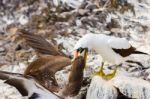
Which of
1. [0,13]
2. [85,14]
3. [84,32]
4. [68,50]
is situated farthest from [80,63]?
[0,13]

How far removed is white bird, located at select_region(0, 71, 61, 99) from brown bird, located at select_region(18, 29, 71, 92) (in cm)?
29

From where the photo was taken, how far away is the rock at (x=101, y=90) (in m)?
4.38

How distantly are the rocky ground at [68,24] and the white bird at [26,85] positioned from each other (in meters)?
0.79

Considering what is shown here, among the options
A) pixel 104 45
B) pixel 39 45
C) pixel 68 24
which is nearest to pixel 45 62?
pixel 39 45

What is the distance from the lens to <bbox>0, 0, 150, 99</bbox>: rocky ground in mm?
5547

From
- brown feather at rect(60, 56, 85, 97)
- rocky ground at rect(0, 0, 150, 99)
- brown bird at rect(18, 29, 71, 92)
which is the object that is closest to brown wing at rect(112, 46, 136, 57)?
brown feather at rect(60, 56, 85, 97)

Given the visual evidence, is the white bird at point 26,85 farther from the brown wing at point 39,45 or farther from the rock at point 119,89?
the brown wing at point 39,45

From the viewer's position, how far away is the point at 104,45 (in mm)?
4453

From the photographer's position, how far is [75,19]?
623 centimetres

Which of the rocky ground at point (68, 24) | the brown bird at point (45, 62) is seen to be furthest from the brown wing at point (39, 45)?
the rocky ground at point (68, 24)

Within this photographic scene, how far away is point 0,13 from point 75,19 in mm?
1082

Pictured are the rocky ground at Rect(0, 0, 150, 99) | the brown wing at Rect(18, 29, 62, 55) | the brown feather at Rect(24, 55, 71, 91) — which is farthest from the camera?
the rocky ground at Rect(0, 0, 150, 99)

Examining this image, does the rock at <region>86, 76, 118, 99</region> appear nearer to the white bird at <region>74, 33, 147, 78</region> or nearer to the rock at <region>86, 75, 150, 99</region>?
the rock at <region>86, 75, 150, 99</region>

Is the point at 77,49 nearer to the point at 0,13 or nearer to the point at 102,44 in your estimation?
the point at 102,44
